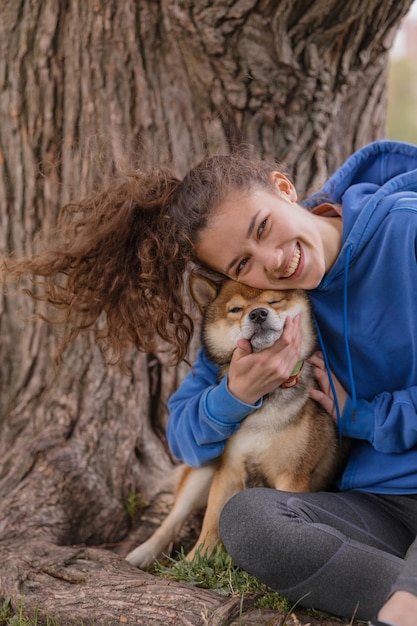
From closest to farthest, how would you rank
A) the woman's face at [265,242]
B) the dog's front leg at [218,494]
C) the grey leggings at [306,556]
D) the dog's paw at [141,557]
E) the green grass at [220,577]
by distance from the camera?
the grey leggings at [306,556] → the green grass at [220,577] → the woman's face at [265,242] → the dog's front leg at [218,494] → the dog's paw at [141,557]

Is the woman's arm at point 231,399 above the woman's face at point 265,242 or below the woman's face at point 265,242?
below

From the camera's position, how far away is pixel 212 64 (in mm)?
3369

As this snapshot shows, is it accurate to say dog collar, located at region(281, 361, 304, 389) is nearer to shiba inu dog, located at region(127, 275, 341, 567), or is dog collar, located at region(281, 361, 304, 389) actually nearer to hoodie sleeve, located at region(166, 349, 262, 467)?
shiba inu dog, located at region(127, 275, 341, 567)

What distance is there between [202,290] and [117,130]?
1.06 metres

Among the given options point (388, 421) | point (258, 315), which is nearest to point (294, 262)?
point (258, 315)

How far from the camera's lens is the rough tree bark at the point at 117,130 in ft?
10.7

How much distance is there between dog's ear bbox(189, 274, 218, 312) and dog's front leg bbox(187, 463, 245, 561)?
2.28 feet

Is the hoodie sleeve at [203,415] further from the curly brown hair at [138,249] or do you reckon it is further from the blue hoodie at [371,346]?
the curly brown hair at [138,249]

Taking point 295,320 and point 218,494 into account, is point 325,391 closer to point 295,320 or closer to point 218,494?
point 295,320

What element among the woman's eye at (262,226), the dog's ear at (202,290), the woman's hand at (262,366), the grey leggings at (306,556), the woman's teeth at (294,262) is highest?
the woman's eye at (262,226)

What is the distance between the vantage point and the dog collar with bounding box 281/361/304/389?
292 cm

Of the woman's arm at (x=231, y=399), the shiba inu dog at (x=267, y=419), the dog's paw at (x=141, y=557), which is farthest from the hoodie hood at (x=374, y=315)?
the dog's paw at (x=141, y=557)

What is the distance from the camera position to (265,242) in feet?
8.68

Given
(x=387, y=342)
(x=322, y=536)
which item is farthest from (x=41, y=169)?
(x=322, y=536)
